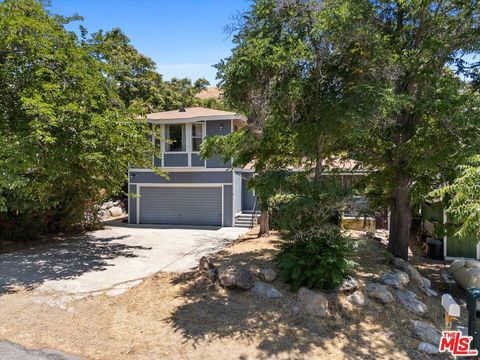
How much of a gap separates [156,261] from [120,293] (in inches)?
110

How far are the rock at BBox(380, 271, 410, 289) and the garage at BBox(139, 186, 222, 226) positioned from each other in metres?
10.5

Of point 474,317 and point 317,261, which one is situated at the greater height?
point 317,261

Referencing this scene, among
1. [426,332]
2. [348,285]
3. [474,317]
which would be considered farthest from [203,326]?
[474,317]

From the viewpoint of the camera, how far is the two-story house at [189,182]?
16.2 meters

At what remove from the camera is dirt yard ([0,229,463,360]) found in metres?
4.85

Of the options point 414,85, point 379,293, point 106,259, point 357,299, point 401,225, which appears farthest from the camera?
point 106,259

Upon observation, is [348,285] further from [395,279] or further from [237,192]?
[237,192]

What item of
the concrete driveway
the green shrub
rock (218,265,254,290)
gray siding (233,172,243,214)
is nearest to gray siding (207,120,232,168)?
gray siding (233,172,243,214)

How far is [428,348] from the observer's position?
494 centimetres

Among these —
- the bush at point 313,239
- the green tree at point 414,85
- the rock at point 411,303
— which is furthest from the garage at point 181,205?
the rock at point 411,303

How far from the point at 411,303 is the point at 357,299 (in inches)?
40.1

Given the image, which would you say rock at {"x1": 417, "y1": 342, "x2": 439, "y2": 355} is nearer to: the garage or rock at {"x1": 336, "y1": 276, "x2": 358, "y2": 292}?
rock at {"x1": 336, "y1": 276, "x2": 358, "y2": 292}

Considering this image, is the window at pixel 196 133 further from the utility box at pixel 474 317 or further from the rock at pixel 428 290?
the utility box at pixel 474 317

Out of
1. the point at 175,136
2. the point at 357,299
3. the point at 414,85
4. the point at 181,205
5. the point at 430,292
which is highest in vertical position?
the point at 414,85
